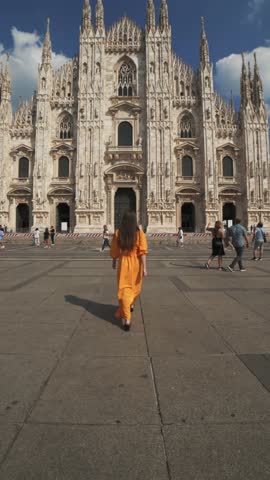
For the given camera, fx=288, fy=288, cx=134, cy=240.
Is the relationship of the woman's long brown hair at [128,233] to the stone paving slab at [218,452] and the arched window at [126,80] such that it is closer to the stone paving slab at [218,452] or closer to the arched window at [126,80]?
the stone paving slab at [218,452]

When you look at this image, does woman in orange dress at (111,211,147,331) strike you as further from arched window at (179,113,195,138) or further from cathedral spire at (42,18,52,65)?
cathedral spire at (42,18,52,65)

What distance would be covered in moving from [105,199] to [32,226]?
786 centimetres

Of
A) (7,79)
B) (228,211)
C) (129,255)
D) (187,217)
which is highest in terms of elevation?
(7,79)

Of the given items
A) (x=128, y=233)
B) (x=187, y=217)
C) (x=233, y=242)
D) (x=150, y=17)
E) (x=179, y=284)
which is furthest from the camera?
(x=187, y=217)

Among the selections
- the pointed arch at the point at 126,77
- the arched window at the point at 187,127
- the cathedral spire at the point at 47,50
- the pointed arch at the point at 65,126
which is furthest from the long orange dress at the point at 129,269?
the cathedral spire at the point at 47,50

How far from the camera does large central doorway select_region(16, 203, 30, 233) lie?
3073 centimetres

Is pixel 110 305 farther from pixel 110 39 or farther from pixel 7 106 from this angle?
pixel 110 39

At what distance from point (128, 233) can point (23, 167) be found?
30308 mm

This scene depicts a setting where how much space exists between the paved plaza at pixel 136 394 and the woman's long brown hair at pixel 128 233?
1002 mm

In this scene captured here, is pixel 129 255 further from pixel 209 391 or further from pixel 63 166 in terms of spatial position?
pixel 63 166

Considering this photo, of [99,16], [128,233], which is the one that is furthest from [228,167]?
[128,233]

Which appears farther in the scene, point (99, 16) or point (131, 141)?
point (131, 141)

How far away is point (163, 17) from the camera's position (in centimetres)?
2989

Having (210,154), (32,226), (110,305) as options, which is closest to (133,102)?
(210,154)
